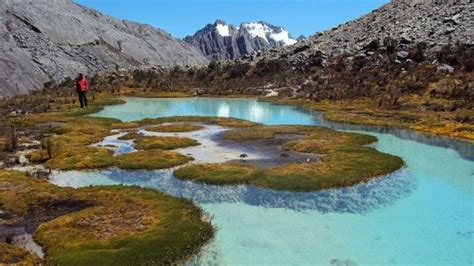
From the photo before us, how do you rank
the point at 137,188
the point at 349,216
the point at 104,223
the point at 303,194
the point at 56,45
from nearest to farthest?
the point at 104,223
the point at 349,216
the point at 303,194
the point at 137,188
the point at 56,45

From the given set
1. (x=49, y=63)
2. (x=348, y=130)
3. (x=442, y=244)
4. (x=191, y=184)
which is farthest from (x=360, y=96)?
(x=49, y=63)

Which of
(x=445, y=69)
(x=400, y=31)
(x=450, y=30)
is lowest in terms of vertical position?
(x=445, y=69)

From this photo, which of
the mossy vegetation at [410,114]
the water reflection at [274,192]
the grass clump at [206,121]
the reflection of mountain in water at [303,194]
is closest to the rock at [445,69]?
the mossy vegetation at [410,114]

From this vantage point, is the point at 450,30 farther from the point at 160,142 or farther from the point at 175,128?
the point at 160,142

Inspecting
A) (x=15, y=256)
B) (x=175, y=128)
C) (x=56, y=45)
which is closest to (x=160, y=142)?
(x=175, y=128)

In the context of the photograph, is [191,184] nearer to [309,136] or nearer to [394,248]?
[394,248]

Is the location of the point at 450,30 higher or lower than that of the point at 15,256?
higher
